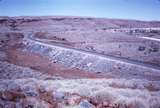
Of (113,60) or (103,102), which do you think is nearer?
(103,102)

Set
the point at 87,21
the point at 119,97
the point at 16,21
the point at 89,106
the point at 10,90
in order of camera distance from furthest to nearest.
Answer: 1. the point at 87,21
2. the point at 16,21
3. the point at 10,90
4. the point at 119,97
5. the point at 89,106

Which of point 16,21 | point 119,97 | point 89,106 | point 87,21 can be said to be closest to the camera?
point 89,106

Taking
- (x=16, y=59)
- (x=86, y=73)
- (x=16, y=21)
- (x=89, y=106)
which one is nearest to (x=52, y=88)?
(x=89, y=106)

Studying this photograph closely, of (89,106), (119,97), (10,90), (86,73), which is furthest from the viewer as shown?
(86,73)

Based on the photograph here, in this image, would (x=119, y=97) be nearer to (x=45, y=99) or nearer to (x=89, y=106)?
(x=89, y=106)

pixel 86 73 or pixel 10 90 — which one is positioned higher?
pixel 10 90

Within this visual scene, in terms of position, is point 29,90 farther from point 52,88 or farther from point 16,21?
point 16,21

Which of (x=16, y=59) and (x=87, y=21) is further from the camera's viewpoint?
(x=87, y=21)

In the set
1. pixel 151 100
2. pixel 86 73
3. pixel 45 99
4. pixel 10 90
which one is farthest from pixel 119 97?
pixel 86 73

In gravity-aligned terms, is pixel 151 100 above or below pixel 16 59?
above
